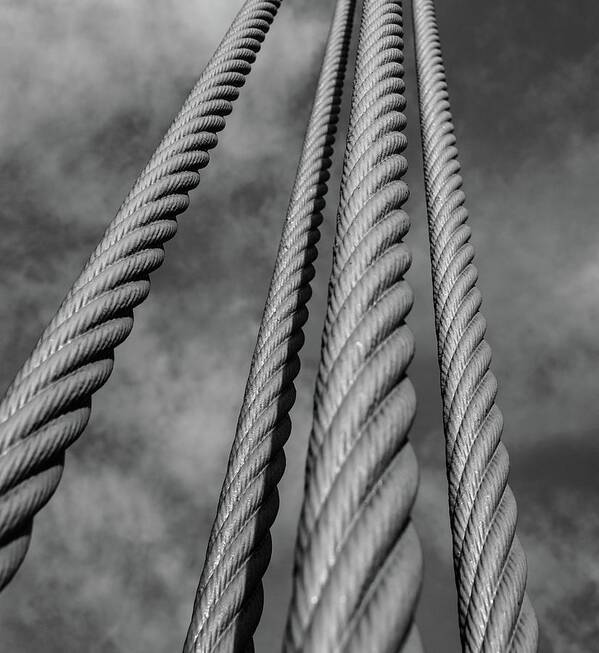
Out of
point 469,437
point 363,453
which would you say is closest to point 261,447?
point 469,437

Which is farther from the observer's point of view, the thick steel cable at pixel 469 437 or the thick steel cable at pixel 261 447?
the thick steel cable at pixel 261 447

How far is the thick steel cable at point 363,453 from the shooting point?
0.69 m

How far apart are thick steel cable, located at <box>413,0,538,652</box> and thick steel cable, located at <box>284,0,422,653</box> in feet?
1.21

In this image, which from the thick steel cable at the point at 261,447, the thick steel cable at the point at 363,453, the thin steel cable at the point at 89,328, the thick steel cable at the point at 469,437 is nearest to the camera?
the thick steel cable at the point at 363,453

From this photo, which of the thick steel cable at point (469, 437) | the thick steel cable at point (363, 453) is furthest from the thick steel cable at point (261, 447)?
the thick steel cable at point (363, 453)

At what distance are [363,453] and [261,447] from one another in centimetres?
60

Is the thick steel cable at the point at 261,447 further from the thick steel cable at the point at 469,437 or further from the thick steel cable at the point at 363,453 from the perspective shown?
the thick steel cable at the point at 363,453

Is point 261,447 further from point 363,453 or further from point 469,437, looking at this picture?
point 363,453

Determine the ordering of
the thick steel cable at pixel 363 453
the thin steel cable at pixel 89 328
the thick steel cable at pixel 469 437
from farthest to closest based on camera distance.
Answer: the thick steel cable at pixel 469 437, the thin steel cable at pixel 89 328, the thick steel cable at pixel 363 453

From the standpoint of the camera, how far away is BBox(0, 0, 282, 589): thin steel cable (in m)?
0.93

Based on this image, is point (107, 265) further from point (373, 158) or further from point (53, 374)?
point (373, 158)

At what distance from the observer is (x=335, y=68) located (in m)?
2.04

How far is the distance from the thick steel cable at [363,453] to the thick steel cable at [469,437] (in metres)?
0.37

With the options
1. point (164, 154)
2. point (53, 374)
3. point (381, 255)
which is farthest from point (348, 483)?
point (164, 154)
